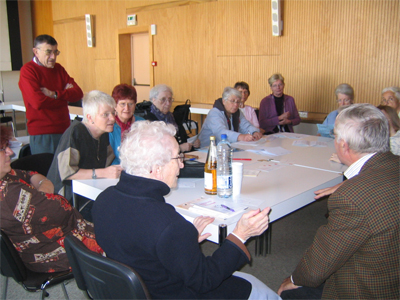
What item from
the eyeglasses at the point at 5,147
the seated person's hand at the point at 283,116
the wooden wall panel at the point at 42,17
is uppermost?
the wooden wall panel at the point at 42,17

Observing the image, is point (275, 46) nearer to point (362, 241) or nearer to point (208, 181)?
point (208, 181)

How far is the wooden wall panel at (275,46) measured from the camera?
503 cm

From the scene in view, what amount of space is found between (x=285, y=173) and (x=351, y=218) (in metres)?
1.19

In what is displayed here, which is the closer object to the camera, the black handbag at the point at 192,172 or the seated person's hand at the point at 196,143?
the black handbag at the point at 192,172

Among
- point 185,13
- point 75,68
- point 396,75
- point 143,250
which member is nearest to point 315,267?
point 143,250

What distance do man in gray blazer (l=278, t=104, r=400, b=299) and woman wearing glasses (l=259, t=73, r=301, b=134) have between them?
12.3ft

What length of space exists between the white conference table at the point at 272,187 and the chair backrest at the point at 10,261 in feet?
1.82

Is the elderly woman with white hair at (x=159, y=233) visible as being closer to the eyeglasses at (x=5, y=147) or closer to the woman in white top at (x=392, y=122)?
the eyeglasses at (x=5, y=147)

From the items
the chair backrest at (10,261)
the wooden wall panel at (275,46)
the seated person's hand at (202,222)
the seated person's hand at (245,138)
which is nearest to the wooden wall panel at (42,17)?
the wooden wall panel at (275,46)

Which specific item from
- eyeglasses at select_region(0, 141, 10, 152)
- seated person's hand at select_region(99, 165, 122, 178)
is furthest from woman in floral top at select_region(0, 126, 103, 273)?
seated person's hand at select_region(99, 165, 122, 178)

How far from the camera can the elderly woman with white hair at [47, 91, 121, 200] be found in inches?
87.9

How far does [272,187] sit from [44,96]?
2.53m

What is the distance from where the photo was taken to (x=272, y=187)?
6.86 feet

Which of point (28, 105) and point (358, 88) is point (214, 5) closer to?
point (358, 88)
